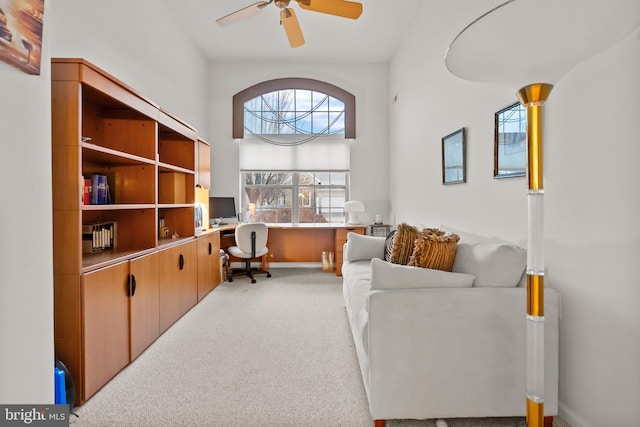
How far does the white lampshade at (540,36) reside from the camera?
1004 millimetres

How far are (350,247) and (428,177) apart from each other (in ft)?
3.66

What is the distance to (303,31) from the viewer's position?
4570 millimetres

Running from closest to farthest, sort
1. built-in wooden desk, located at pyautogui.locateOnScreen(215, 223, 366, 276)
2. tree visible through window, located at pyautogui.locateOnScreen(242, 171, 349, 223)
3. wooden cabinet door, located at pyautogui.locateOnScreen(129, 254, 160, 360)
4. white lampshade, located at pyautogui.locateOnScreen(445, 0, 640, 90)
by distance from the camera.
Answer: white lampshade, located at pyautogui.locateOnScreen(445, 0, 640, 90)
wooden cabinet door, located at pyautogui.locateOnScreen(129, 254, 160, 360)
built-in wooden desk, located at pyautogui.locateOnScreen(215, 223, 366, 276)
tree visible through window, located at pyautogui.locateOnScreen(242, 171, 349, 223)

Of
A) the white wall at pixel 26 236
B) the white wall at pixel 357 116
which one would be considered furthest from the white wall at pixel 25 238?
the white wall at pixel 357 116

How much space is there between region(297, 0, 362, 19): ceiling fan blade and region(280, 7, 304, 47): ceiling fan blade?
0.15 m

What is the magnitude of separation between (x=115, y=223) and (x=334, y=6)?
2.46m

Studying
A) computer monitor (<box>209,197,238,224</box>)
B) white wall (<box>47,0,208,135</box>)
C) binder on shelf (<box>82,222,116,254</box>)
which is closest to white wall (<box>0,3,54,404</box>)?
binder on shelf (<box>82,222,116,254</box>)

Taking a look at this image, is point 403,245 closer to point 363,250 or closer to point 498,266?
point 363,250

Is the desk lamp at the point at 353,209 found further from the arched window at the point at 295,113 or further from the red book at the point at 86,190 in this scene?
the red book at the point at 86,190

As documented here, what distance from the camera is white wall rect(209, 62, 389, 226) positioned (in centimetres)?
564

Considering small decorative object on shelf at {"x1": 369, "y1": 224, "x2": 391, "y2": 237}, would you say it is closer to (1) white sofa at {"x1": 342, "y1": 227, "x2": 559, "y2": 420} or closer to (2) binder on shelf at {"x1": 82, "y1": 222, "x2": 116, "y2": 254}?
(2) binder on shelf at {"x1": 82, "y1": 222, "x2": 116, "y2": 254}

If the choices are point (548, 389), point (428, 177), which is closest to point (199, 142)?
point (428, 177)

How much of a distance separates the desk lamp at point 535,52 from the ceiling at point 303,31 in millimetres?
3233

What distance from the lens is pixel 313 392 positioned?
2.03 metres
